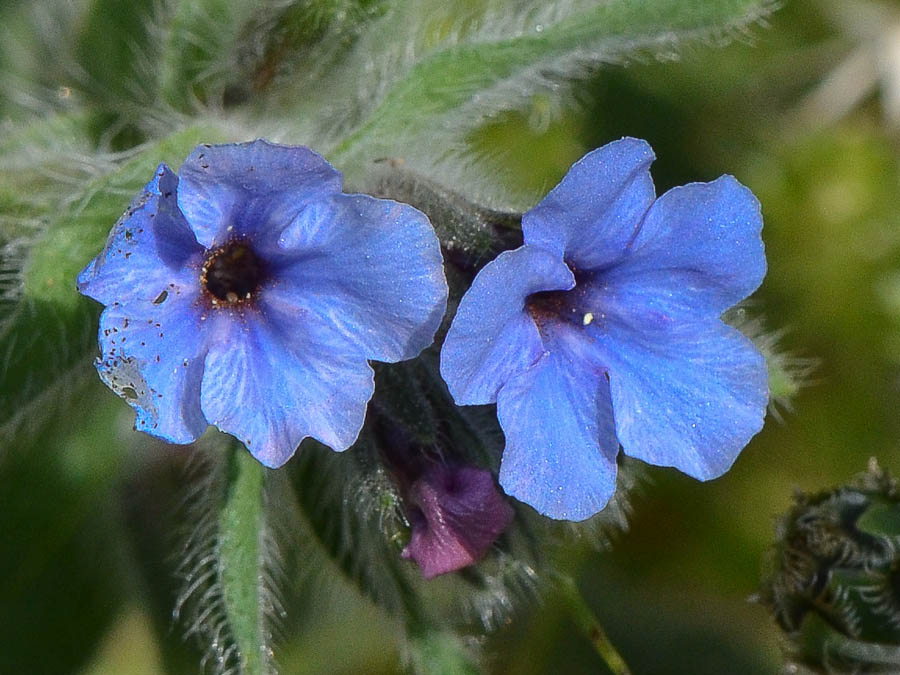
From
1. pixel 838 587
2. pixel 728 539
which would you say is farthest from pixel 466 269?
pixel 728 539

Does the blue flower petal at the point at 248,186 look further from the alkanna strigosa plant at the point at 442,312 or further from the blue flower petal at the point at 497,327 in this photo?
the blue flower petal at the point at 497,327

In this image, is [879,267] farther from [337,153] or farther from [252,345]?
[252,345]

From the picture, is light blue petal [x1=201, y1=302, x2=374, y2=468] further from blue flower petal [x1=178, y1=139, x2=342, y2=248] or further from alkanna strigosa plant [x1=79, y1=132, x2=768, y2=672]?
blue flower petal [x1=178, y1=139, x2=342, y2=248]

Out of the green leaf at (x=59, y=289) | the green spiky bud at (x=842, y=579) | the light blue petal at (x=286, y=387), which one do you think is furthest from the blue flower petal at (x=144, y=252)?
the green spiky bud at (x=842, y=579)

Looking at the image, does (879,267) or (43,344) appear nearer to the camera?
(43,344)

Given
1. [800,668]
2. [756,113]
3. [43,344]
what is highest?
[756,113]

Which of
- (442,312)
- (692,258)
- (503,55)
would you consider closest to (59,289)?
(442,312)

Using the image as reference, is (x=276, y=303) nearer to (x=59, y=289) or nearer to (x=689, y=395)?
(x=59, y=289)
